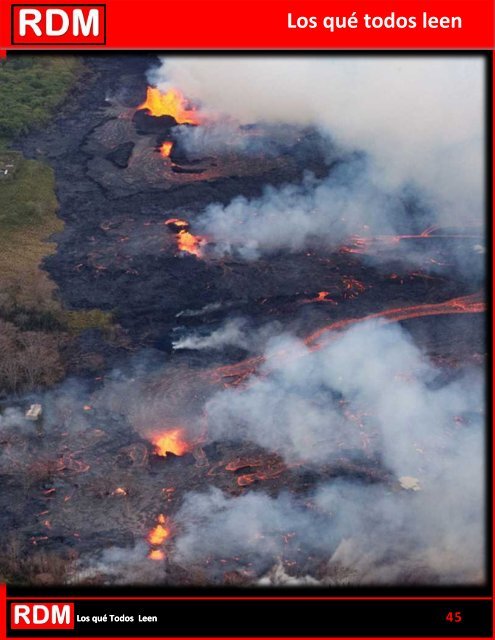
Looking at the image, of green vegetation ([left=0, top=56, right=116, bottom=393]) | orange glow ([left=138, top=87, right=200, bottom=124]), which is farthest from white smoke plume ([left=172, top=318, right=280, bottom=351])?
orange glow ([left=138, top=87, right=200, bottom=124])

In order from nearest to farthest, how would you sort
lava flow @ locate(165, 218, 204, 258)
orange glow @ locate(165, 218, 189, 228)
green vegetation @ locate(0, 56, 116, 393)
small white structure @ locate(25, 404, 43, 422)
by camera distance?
1. small white structure @ locate(25, 404, 43, 422)
2. green vegetation @ locate(0, 56, 116, 393)
3. lava flow @ locate(165, 218, 204, 258)
4. orange glow @ locate(165, 218, 189, 228)

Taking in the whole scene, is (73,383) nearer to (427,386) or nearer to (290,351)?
(290,351)

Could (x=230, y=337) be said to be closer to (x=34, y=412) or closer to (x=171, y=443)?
(x=171, y=443)

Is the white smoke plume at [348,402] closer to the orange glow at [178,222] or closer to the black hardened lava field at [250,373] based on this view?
the black hardened lava field at [250,373]

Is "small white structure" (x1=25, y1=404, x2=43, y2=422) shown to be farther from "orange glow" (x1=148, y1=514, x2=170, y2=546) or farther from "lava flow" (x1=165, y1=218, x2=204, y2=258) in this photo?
"lava flow" (x1=165, y1=218, x2=204, y2=258)

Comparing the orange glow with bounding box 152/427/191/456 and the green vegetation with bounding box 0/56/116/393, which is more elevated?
the green vegetation with bounding box 0/56/116/393

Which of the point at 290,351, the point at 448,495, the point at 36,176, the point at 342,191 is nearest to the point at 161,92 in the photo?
the point at 36,176
